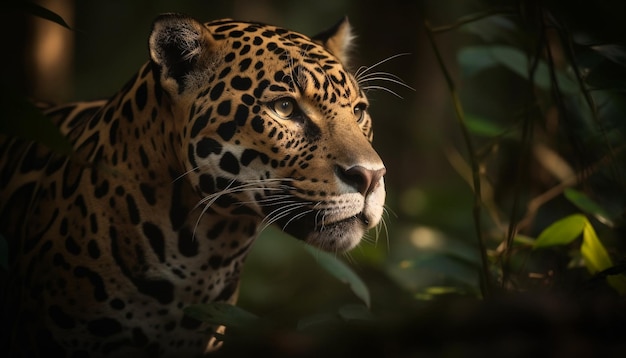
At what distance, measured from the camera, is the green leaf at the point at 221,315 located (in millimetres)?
2570

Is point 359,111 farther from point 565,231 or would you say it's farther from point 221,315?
point 565,231

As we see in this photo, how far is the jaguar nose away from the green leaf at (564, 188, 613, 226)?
1214mm

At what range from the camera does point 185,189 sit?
2805mm

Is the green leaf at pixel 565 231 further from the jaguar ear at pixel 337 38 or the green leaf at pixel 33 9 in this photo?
the green leaf at pixel 33 9

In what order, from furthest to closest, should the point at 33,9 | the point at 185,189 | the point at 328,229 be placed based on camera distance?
the point at 185,189 < the point at 328,229 < the point at 33,9

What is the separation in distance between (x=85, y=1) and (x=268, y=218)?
6.22 metres

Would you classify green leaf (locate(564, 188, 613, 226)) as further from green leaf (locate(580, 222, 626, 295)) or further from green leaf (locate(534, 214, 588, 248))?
green leaf (locate(580, 222, 626, 295))

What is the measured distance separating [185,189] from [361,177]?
696 mm

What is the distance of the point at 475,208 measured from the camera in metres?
2.98

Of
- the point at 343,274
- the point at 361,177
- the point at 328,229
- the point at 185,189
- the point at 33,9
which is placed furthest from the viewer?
the point at 343,274

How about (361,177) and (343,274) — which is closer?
(361,177)

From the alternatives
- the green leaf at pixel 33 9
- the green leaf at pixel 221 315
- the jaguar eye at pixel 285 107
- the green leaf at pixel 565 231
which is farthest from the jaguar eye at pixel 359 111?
the green leaf at pixel 33 9

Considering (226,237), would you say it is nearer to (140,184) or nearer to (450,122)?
(140,184)

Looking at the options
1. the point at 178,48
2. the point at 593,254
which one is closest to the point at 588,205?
the point at 593,254
